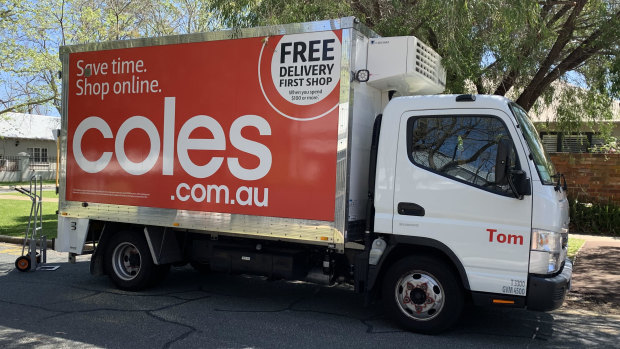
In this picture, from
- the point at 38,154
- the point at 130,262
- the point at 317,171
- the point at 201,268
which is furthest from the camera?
the point at 38,154

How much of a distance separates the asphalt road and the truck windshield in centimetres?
170

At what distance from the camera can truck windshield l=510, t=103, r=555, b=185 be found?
5.20 metres

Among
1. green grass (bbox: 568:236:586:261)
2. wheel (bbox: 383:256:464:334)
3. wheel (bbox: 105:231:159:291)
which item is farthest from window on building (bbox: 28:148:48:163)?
wheel (bbox: 383:256:464:334)

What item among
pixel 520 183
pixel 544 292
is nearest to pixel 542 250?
pixel 544 292

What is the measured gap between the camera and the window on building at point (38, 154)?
39.9 m

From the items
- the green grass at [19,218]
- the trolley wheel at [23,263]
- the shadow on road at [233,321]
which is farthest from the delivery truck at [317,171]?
the green grass at [19,218]

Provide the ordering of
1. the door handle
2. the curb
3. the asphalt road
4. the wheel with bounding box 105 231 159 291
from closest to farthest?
the asphalt road → the door handle → the wheel with bounding box 105 231 159 291 → the curb

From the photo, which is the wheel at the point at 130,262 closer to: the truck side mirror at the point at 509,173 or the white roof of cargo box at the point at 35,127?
the truck side mirror at the point at 509,173

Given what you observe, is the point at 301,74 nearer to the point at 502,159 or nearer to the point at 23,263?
the point at 502,159

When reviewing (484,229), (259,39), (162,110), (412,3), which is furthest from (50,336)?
(412,3)

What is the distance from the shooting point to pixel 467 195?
5.29 meters

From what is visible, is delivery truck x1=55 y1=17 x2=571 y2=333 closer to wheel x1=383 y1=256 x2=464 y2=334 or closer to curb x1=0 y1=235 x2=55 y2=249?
wheel x1=383 y1=256 x2=464 y2=334

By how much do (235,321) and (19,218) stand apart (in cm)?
1138

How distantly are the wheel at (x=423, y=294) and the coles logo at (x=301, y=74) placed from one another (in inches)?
73.1
